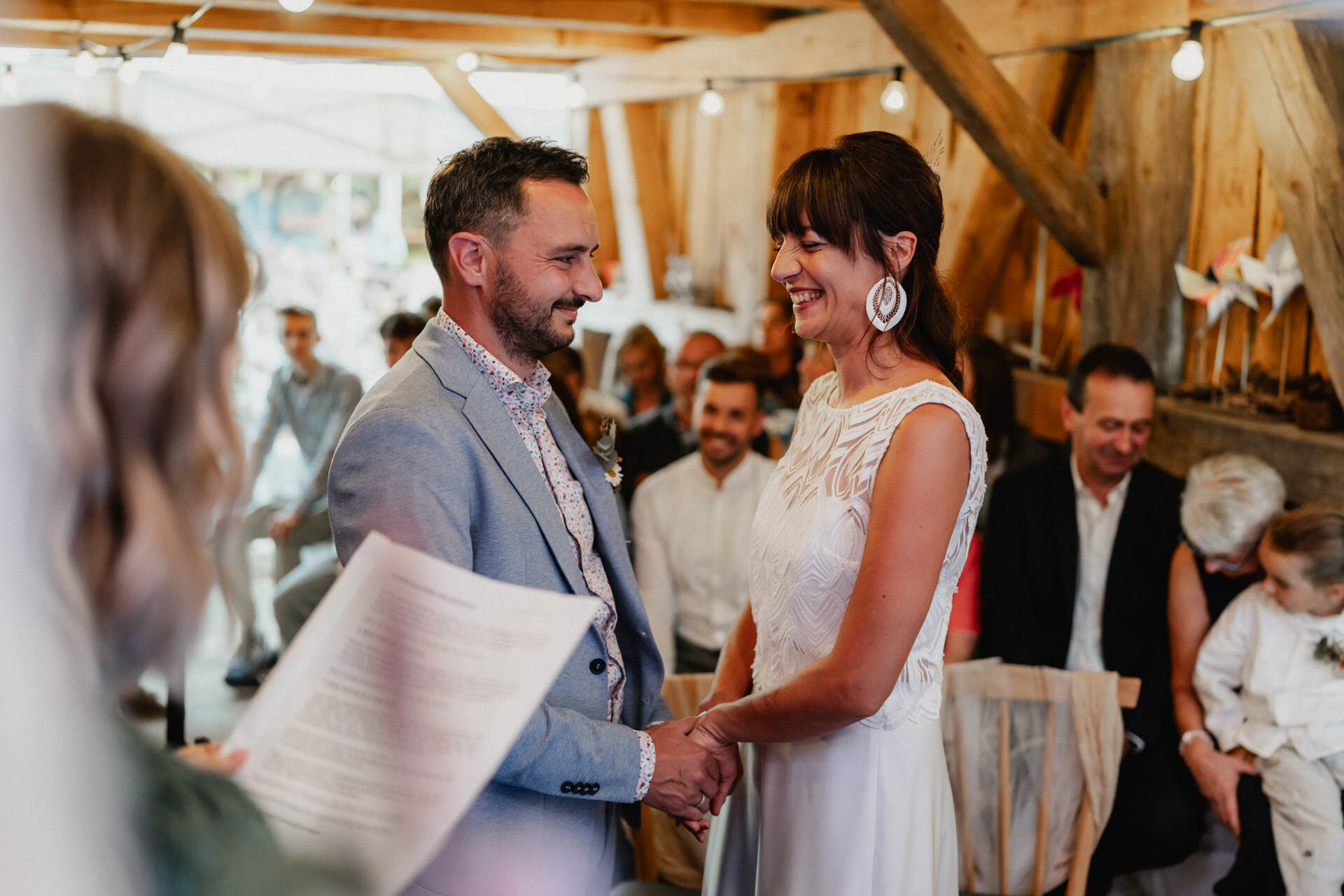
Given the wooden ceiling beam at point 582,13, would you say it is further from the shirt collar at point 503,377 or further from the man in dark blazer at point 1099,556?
the shirt collar at point 503,377

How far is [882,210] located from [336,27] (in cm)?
545

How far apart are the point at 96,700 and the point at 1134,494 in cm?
281

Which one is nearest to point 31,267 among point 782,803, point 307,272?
point 782,803

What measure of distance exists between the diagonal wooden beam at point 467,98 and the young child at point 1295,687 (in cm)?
533

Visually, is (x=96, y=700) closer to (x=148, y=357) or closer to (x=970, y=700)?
(x=148, y=357)

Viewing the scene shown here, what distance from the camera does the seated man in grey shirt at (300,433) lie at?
523 cm

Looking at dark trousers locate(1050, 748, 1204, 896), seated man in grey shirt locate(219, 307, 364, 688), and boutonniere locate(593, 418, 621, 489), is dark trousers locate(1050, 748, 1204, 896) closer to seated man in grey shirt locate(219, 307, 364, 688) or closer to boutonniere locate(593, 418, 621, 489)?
boutonniere locate(593, 418, 621, 489)

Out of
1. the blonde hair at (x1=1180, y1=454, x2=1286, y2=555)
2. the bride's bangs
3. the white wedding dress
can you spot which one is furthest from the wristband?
the bride's bangs

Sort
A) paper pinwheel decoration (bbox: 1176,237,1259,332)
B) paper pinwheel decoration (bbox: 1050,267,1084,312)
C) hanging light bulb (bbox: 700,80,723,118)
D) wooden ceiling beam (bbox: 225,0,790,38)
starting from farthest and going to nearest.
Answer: hanging light bulb (bbox: 700,80,723,118), wooden ceiling beam (bbox: 225,0,790,38), paper pinwheel decoration (bbox: 1050,267,1084,312), paper pinwheel decoration (bbox: 1176,237,1259,332)

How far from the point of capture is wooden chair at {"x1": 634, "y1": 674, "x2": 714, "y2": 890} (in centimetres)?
232

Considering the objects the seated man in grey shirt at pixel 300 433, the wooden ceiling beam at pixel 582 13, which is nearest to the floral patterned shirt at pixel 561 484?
the seated man in grey shirt at pixel 300 433

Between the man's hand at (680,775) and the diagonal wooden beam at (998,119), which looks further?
the diagonal wooden beam at (998,119)

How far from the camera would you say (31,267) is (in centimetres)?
62

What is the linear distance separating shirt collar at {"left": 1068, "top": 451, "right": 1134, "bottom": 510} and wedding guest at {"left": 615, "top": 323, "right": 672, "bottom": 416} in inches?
109
